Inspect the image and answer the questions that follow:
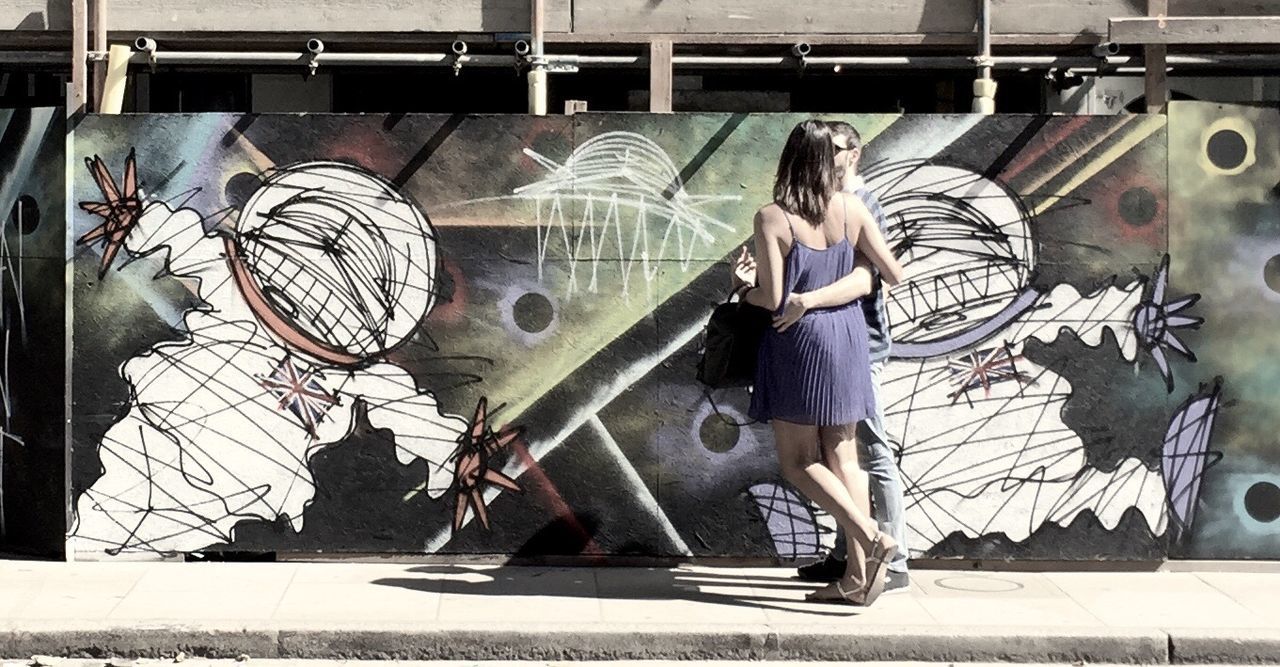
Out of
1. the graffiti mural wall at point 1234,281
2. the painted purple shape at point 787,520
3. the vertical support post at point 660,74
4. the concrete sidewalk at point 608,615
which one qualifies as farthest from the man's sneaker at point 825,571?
the vertical support post at point 660,74

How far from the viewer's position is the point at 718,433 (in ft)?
24.8

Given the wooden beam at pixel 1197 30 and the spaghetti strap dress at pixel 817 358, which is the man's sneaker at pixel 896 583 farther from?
the wooden beam at pixel 1197 30

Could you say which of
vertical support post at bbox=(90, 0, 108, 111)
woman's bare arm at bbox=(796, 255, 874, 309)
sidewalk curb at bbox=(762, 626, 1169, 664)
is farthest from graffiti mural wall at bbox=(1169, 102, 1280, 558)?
vertical support post at bbox=(90, 0, 108, 111)

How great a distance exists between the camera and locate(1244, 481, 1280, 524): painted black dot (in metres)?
7.58

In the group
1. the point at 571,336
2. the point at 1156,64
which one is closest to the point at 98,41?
the point at 571,336

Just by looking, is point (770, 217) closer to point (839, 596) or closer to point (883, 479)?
point (883, 479)

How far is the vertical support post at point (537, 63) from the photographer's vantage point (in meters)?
7.58

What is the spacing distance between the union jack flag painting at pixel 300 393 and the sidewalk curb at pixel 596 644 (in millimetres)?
1386

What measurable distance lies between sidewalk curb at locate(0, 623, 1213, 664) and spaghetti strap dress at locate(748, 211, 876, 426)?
35.7 inches

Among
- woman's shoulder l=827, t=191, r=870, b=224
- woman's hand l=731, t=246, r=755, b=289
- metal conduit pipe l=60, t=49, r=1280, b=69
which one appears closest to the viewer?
woman's shoulder l=827, t=191, r=870, b=224

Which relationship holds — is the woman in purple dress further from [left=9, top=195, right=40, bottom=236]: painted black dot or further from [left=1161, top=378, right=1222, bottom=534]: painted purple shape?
[left=9, top=195, right=40, bottom=236]: painted black dot

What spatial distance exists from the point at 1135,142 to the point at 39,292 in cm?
491

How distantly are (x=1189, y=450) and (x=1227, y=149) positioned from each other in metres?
1.34

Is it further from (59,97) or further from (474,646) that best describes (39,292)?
(474,646)
